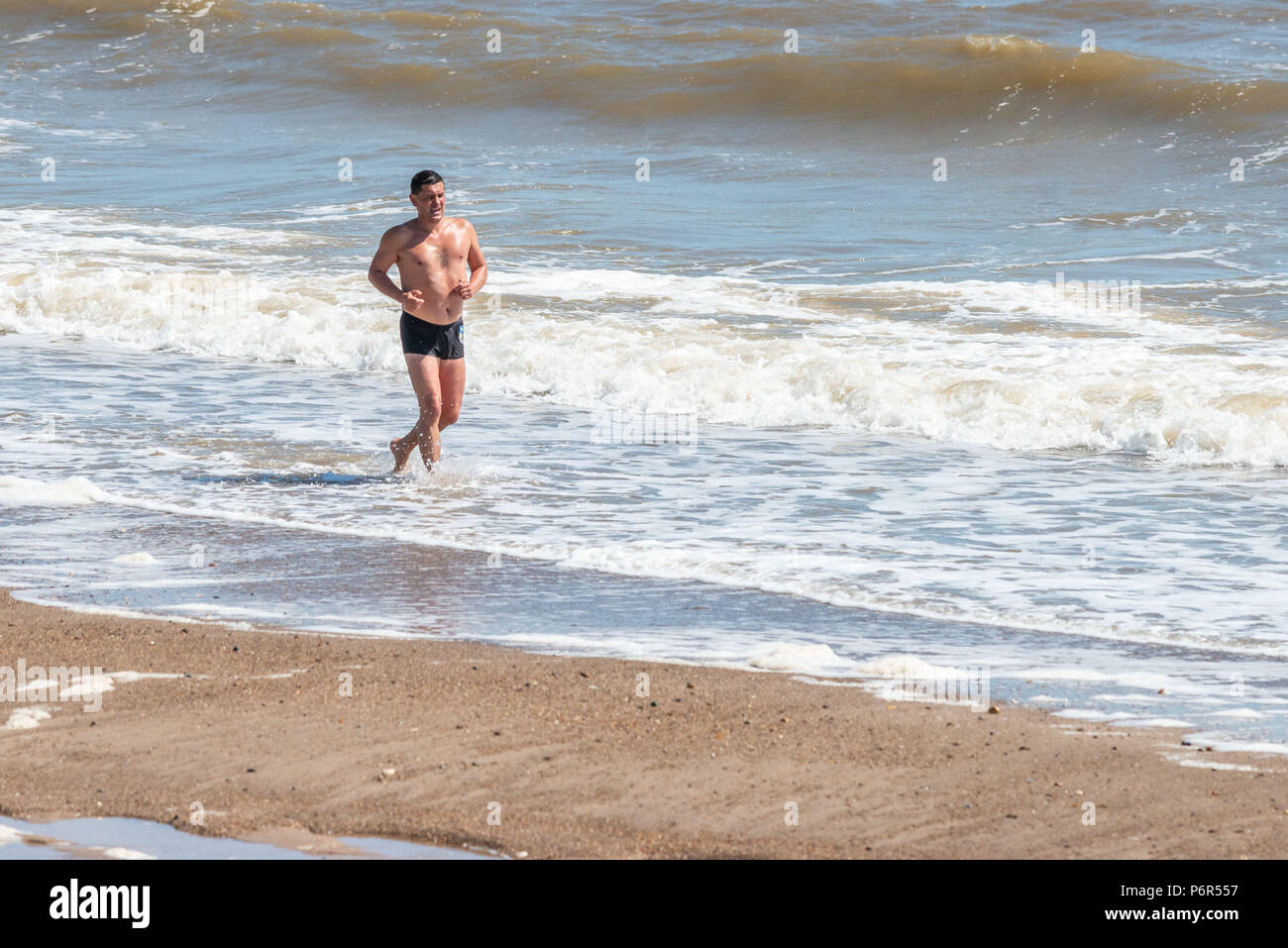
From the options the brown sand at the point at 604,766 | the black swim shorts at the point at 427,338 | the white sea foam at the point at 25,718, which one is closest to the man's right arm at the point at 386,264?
the black swim shorts at the point at 427,338

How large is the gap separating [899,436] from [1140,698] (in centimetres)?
481

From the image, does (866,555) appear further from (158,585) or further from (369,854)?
(369,854)

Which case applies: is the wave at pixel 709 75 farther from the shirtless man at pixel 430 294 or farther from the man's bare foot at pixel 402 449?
the man's bare foot at pixel 402 449

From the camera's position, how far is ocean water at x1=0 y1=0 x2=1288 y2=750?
20.0ft

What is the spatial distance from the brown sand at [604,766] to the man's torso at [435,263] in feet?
10.8

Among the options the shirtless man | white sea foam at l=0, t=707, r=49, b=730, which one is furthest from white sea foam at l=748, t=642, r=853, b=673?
the shirtless man

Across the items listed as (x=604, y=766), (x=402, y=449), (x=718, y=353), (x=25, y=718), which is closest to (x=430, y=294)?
(x=402, y=449)

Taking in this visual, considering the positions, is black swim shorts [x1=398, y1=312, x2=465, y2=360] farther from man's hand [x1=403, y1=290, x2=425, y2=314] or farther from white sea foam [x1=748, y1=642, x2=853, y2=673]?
white sea foam [x1=748, y1=642, x2=853, y2=673]

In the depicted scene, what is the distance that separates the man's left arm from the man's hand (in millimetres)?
207

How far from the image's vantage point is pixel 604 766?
14.1 feet

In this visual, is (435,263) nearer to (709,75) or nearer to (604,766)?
(604,766)

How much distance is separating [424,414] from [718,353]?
3.49 metres
